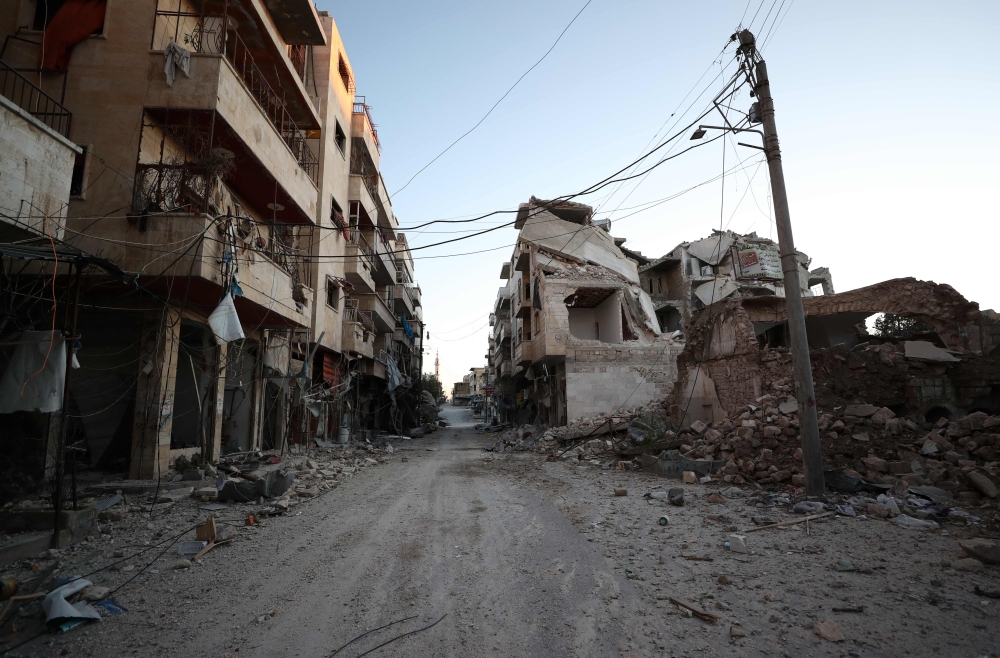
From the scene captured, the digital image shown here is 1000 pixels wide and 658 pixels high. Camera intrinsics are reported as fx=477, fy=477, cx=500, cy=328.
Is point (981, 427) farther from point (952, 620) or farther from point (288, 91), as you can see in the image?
point (288, 91)

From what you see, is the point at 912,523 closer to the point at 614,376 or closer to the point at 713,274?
the point at 614,376

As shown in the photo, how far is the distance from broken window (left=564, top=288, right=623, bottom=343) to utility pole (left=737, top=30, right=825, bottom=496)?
1547 centimetres

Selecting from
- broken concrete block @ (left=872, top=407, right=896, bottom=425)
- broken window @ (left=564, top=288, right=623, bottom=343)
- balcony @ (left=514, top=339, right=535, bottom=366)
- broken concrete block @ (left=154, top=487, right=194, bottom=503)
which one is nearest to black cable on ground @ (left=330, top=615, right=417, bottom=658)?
broken concrete block @ (left=154, top=487, right=194, bottom=503)

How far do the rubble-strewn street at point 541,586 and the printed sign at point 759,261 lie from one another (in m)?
30.0

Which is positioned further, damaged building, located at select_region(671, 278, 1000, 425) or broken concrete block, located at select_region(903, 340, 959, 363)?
broken concrete block, located at select_region(903, 340, 959, 363)

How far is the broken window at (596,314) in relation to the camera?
23.7 m

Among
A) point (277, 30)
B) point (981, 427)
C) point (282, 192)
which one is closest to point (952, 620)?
point (981, 427)

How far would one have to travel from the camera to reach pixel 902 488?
6.53 metres

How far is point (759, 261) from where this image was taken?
Result: 3291 centimetres

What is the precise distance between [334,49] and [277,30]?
5.78 m

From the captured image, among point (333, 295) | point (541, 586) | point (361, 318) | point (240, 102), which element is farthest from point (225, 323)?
point (361, 318)

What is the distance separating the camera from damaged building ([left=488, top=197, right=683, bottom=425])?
71.8ft

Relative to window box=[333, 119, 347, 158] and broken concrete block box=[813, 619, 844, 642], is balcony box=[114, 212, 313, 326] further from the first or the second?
window box=[333, 119, 347, 158]

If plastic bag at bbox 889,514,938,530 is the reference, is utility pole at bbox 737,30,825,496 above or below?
above
